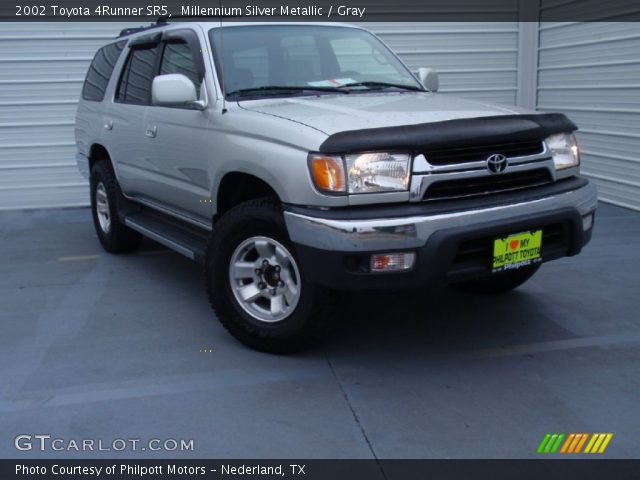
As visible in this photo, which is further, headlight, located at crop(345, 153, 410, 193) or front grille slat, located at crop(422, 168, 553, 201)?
front grille slat, located at crop(422, 168, 553, 201)

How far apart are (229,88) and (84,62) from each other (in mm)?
5220

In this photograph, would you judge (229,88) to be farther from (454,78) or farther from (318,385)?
(454,78)

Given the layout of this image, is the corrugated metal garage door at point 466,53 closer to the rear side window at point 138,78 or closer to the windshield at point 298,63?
the rear side window at point 138,78

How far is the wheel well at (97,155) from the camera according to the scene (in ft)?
21.9

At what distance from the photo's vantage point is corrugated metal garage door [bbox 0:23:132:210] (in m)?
8.83

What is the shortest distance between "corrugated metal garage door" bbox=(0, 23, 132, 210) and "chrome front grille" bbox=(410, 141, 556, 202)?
261 inches

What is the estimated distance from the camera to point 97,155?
684 cm

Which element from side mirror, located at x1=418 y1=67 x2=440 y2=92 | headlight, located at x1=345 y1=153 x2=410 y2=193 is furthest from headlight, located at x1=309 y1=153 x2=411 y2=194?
side mirror, located at x1=418 y1=67 x2=440 y2=92

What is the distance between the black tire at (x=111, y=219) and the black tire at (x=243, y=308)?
2.48m

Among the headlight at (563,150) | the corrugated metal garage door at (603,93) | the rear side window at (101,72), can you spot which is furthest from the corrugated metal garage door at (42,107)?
the headlight at (563,150)

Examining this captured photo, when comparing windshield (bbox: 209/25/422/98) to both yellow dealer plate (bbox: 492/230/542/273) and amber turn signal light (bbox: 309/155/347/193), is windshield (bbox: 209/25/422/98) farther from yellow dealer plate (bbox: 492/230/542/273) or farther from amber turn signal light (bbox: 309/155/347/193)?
yellow dealer plate (bbox: 492/230/542/273)

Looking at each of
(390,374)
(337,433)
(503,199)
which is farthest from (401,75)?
(337,433)

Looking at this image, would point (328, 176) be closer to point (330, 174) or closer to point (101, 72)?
point (330, 174)
